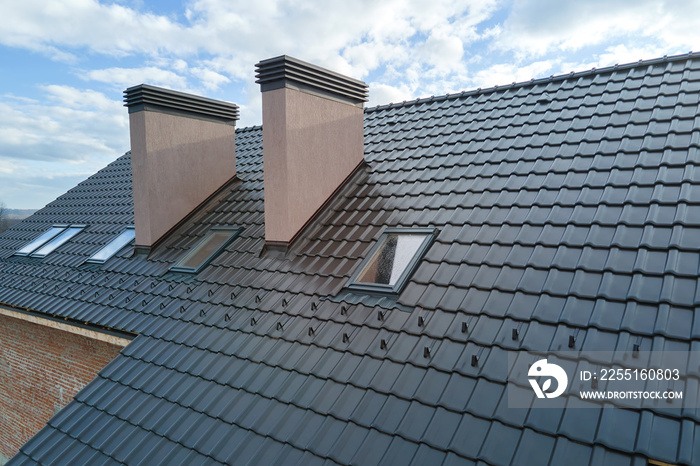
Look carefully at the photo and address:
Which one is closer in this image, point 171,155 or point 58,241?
point 171,155

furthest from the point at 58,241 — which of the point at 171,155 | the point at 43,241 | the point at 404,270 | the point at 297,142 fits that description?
the point at 404,270

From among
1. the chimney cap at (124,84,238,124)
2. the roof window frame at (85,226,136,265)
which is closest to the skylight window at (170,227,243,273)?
the roof window frame at (85,226,136,265)

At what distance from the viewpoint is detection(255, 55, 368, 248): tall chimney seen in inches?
229

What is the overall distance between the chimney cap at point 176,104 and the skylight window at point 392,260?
4.91 m

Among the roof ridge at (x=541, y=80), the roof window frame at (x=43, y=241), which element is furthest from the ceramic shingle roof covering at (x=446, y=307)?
the roof window frame at (x=43, y=241)

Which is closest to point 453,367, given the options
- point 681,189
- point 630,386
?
point 630,386

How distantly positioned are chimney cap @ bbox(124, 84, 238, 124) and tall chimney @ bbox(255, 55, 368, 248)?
241 cm

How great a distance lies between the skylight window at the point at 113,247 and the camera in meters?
7.72

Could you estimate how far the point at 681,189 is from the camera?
4047 millimetres

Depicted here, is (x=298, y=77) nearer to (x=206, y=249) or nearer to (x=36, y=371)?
(x=206, y=249)

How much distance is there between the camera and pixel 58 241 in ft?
30.7

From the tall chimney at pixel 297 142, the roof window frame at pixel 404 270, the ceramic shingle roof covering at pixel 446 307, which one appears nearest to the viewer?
the ceramic shingle roof covering at pixel 446 307

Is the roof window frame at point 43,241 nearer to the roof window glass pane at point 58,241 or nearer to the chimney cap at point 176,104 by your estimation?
the roof window glass pane at point 58,241

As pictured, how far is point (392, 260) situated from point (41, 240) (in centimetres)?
902
